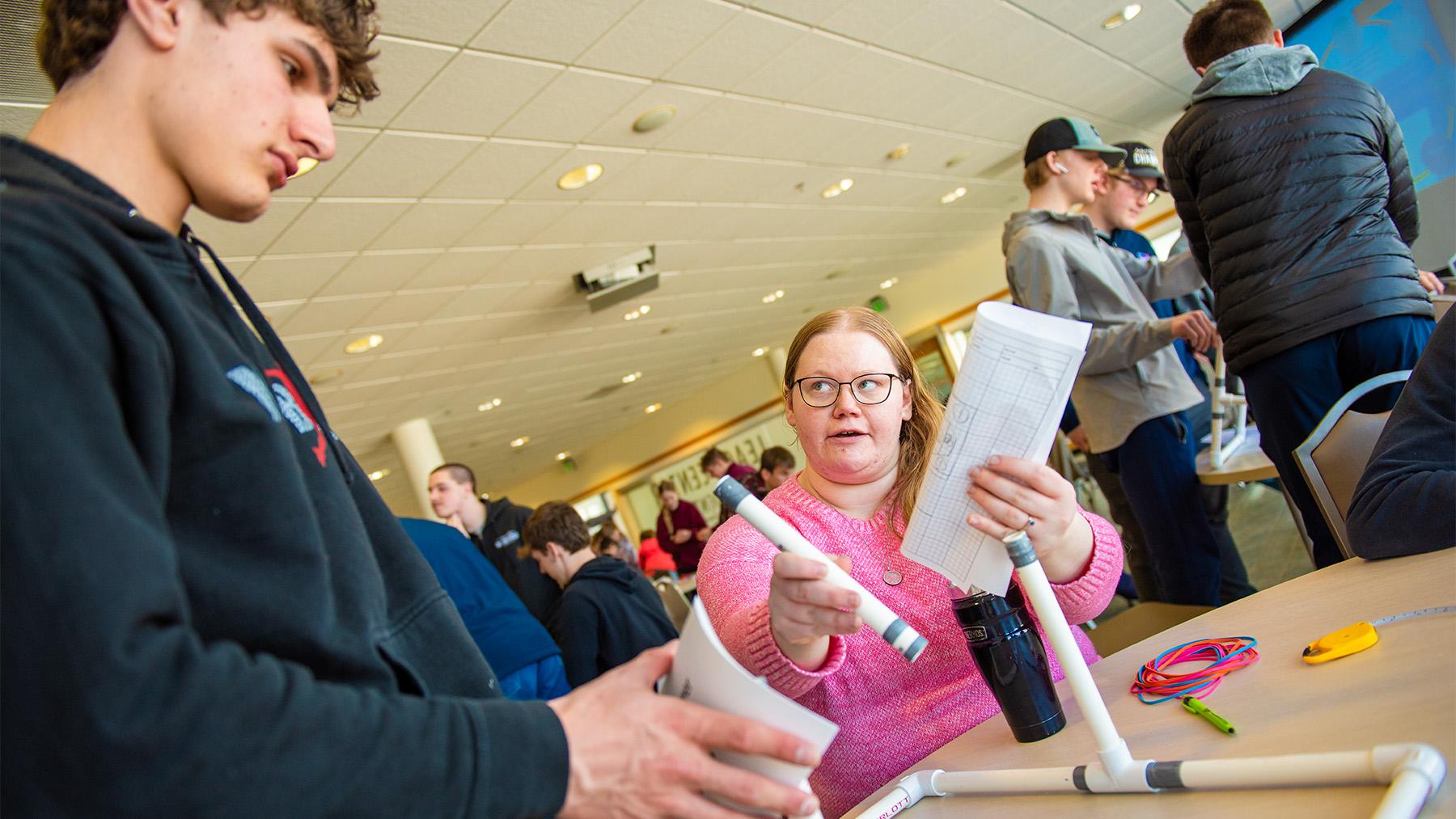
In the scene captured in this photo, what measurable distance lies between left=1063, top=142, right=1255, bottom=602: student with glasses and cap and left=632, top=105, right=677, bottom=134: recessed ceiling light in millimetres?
2052

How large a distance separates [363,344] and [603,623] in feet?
12.0

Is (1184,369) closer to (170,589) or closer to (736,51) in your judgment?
(736,51)

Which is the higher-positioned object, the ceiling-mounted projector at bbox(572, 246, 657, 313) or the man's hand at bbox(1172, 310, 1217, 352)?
the man's hand at bbox(1172, 310, 1217, 352)

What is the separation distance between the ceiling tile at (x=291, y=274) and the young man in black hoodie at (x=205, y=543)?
401cm

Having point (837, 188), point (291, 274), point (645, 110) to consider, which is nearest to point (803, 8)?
point (645, 110)

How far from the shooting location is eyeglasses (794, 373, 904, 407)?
4.86 ft

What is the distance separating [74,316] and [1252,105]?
93.2 inches

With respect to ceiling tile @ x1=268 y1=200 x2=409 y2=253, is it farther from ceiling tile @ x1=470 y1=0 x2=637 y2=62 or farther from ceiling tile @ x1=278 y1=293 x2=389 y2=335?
ceiling tile @ x1=470 y1=0 x2=637 y2=62

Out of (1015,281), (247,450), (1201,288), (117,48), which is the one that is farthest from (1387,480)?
(1201,288)

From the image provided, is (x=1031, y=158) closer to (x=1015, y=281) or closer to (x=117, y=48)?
(x=1015, y=281)

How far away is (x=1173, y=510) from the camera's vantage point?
2588 millimetres

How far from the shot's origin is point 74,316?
557mm

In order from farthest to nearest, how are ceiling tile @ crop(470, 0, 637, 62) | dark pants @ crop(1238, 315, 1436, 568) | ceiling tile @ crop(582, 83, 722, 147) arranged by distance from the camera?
ceiling tile @ crop(582, 83, 722, 147) → ceiling tile @ crop(470, 0, 637, 62) → dark pants @ crop(1238, 315, 1436, 568)

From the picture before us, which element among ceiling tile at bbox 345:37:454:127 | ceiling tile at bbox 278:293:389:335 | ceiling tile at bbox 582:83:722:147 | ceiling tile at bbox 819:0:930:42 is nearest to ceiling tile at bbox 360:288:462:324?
ceiling tile at bbox 278:293:389:335
